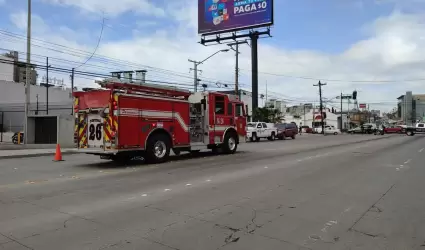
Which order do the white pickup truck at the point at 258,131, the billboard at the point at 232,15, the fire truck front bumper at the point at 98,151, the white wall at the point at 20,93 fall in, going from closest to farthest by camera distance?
the fire truck front bumper at the point at 98,151 < the white pickup truck at the point at 258,131 < the billboard at the point at 232,15 < the white wall at the point at 20,93

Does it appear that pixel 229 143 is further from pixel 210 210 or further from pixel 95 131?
pixel 210 210

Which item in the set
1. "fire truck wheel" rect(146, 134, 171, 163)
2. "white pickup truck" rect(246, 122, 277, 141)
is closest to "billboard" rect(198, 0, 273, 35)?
"white pickup truck" rect(246, 122, 277, 141)

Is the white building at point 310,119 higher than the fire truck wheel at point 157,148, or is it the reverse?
the white building at point 310,119

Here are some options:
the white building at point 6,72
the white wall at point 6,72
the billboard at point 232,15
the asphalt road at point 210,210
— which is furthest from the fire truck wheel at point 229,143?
the white wall at point 6,72

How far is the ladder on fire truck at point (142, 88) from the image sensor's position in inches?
511

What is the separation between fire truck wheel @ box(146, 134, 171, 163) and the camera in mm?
13773

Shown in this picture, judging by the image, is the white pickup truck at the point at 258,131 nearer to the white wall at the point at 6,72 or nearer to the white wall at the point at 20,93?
the white wall at the point at 20,93

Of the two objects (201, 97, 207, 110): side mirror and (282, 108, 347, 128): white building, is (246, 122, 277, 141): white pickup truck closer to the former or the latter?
(201, 97, 207, 110): side mirror

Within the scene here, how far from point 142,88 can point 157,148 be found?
236 cm

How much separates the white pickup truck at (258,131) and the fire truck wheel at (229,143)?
54.6 feet

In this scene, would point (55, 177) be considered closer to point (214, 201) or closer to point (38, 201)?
point (38, 201)

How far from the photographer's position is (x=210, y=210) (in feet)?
21.7

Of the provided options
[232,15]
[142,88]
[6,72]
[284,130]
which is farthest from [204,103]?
[6,72]

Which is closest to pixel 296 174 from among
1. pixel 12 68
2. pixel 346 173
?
pixel 346 173
